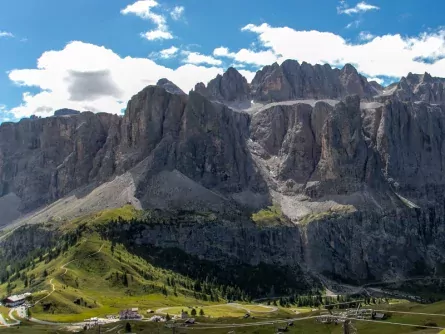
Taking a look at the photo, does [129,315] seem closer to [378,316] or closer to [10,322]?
[10,322]

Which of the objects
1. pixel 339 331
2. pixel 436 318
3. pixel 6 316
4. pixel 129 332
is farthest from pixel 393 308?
pixel 6 316

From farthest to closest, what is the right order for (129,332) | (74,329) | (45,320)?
(45,320)
(74,329)
(129,332)

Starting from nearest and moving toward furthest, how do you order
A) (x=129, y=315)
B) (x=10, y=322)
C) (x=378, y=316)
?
1. (x=378, y=316)
2. (x=10, y=322)
3. (x=129, y=315)

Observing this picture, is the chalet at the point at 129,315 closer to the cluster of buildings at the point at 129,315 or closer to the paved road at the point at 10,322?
the cluster of buildings at the point at 129,315

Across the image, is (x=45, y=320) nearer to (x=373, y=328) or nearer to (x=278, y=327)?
(x=278, y=327)

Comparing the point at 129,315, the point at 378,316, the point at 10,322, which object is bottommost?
the point at 129,315

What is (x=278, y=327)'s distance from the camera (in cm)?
15888

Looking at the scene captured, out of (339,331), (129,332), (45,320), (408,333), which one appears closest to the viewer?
(408,333)

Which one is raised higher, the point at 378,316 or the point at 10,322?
the point at 10,322

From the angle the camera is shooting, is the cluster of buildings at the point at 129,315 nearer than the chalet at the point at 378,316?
No

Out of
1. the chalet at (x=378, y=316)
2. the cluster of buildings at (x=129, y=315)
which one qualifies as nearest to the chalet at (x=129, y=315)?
the cluster of buildings at (x=129, y=315)

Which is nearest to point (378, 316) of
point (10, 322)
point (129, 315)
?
point (129, 315)

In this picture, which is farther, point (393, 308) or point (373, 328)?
point (393, 308)

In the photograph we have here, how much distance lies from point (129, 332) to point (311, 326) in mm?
49505
